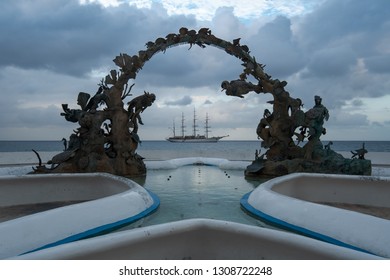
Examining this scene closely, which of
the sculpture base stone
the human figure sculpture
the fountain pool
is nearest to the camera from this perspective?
the fountain pool

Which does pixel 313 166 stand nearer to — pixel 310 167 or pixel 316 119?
pixel 310 167

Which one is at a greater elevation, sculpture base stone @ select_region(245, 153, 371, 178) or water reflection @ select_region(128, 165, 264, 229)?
sculpture base stone @ select_region(245, 153, 371, 178)

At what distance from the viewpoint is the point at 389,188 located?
25.7 feet

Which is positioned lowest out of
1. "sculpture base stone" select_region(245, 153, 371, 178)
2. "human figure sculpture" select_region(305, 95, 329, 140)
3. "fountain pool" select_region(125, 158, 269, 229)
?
"fountain pool" select_region(125, 158, 269, 229)

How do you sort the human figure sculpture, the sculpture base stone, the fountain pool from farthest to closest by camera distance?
the human figure sculpture → the sculpture base stone → the fountain pool

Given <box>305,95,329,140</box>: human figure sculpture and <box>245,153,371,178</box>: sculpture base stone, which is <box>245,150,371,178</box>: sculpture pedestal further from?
<box>305,95,329,140</box>: human figure sculpture

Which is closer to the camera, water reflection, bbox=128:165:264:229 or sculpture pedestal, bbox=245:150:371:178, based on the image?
water reflection, bbox=128:165:264:229

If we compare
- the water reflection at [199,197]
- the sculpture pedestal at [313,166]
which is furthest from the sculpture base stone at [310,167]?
the water reflection at [199,197]

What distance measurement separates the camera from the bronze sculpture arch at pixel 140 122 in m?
11.6

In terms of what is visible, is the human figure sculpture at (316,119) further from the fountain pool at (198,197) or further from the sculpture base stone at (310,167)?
Result: the fountain pool at (198,197)

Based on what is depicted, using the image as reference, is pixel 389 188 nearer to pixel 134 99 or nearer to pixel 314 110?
pixel 314 110

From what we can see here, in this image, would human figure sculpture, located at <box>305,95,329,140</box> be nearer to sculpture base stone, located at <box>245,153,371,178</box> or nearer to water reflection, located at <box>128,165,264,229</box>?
sculpture base stone, located at <box>245,153,371,178</box>

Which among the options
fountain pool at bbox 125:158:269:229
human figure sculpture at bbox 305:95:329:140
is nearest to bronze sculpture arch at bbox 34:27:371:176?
human figure sculpture at bbox 305:95:329:140

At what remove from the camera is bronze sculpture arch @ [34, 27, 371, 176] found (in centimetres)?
1165
